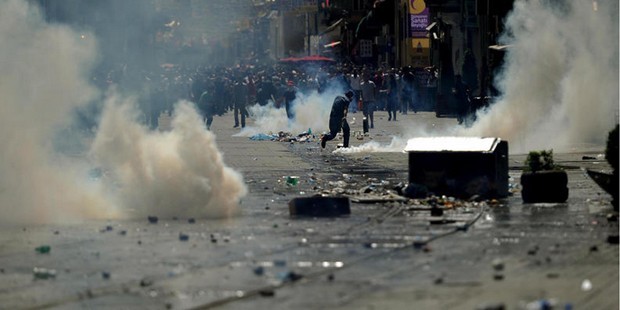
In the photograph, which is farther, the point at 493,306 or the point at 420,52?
the point at 420,52

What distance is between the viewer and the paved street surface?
11.8 m

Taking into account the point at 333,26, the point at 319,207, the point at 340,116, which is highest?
the point at 333,26

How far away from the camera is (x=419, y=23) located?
6662 centimetres

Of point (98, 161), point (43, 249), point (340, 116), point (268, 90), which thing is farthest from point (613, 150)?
point (268, 90)

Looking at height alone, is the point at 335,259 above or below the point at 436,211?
above

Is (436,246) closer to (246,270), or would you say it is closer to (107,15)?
(246,270)

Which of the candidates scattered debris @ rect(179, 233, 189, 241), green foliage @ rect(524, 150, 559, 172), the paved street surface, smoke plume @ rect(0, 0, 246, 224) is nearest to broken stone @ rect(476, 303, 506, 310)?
the paved street surface

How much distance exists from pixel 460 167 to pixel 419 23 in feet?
153

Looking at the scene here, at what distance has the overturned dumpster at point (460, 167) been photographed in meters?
20.4

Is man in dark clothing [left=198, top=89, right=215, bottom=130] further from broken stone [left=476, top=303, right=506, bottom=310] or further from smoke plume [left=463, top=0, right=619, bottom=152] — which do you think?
broken stone [left=476, top=303, right=506, bottom=310]

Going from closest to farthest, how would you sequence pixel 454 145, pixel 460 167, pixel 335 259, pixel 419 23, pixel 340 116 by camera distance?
pixel 335 259, pixel 460 167, pixel 454 145, pixel 340 116, pixel 419 23

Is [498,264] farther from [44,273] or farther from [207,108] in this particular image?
[207,108]

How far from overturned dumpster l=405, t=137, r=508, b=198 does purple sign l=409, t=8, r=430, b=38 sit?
45165 mm

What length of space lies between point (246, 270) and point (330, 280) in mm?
1084
